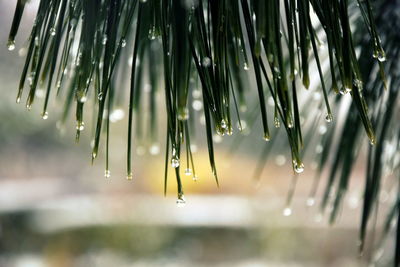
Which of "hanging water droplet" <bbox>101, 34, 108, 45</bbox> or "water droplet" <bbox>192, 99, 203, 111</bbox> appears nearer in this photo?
"hanging water droplet" <bbox>101, 34, 108, 45</bbox>

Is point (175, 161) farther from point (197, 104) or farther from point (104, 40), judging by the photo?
point (197, 104)

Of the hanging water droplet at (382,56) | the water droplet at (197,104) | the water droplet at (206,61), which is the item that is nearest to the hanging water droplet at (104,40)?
the water droplet at (206,61)

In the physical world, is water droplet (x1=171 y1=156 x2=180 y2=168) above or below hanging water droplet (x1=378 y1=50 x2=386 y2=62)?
below

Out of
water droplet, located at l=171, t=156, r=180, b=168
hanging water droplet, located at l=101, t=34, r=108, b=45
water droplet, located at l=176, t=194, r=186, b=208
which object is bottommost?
water droplet, located at l=176, t=194, r=186, b=208

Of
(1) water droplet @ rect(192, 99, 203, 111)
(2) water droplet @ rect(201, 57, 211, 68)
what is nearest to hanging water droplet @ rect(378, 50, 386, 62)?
(2) water droplet @ rect(201, 57, 211, 68)

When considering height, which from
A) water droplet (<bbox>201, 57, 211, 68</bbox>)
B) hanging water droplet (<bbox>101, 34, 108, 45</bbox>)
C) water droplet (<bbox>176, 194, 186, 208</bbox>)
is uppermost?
hanging water droplet (<bbox>101, 34, 108, 45</bbox>)

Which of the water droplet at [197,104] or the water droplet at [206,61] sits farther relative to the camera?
the water droplet at [197,104]

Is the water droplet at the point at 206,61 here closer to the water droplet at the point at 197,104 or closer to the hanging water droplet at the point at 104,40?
the hanging water droplet at the point at 104,40

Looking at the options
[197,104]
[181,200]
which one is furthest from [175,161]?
[197,104]

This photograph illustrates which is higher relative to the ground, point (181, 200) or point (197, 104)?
point (197, 104)

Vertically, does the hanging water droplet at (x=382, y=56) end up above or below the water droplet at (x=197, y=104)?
below

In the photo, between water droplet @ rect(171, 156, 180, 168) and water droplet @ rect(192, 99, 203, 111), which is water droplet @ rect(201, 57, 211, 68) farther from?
water droplet @ rect(192, 99, 203, 111)

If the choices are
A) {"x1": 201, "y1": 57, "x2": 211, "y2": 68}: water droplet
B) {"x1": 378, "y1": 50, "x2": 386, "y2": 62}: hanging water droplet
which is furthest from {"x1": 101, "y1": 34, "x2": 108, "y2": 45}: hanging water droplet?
{"x1": 378, "y1": 50, "x2": 386, "y2": 62}: hanging water droplet

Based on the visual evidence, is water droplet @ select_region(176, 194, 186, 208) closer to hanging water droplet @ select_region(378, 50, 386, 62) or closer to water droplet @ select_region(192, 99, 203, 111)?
hanging water droplet @ select_region(378, 50, 386, 62)
